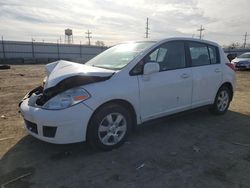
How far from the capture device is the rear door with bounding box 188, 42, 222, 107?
4.95 metres

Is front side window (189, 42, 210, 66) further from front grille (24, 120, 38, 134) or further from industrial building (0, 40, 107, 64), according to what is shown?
industrial building (0, 40, 107, 64)

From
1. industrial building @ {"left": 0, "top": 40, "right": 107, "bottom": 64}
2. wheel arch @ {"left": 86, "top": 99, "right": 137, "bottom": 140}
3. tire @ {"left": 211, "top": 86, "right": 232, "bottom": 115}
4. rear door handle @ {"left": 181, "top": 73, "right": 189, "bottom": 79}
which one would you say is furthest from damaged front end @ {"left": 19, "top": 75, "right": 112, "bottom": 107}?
industrial building @ {"left": 0, "top": 40, "right": 107, "bottom": 64}

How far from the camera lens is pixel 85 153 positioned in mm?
3719

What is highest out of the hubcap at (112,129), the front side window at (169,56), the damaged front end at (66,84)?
the front side window at (169,56)

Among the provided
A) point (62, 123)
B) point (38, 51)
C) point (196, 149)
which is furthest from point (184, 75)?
point (38, 51)

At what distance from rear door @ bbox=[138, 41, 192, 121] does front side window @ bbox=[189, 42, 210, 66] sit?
0.27 m

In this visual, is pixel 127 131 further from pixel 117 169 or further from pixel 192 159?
pixel 192 159

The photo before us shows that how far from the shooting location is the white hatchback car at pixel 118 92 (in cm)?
339

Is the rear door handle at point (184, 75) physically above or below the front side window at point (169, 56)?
below

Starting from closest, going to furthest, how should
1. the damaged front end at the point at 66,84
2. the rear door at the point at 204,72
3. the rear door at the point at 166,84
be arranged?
the damaged front end at the point at 66,84
the rear door at the point at 166,84
the rear door at the point at 204,72

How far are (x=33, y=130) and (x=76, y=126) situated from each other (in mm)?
704

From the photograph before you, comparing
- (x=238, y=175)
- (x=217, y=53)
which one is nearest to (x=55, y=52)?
(x=217, y=53)

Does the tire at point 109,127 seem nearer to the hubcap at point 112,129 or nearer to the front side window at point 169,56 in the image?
the hubcap at point 112,129

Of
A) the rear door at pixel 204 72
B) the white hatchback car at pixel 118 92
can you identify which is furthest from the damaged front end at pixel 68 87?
the rear door at pixel 204 72
